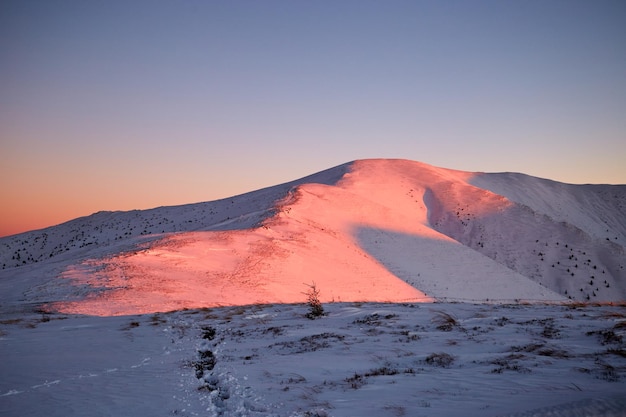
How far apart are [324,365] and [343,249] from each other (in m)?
16.8

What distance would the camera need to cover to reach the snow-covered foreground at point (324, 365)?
5023 millimetres

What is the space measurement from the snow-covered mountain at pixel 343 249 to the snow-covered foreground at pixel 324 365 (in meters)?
3.91

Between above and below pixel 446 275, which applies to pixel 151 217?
above

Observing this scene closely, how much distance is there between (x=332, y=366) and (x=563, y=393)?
11.2 feet

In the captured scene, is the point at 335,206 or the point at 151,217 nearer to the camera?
the point at 335,206

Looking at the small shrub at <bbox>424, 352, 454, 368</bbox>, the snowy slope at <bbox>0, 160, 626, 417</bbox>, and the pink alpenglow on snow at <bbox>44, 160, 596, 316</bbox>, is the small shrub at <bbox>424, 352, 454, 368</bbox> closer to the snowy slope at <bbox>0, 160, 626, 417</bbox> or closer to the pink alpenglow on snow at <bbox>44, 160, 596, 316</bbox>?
the snowy slope at <bbox>0, 160, 626, 417</bbox>

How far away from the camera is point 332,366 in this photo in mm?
6930

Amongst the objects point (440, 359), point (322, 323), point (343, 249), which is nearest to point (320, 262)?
point (343, 249)

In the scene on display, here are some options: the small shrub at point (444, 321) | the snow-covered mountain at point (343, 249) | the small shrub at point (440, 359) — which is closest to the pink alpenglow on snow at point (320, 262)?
the snow-covered mountain at point (343, 249)

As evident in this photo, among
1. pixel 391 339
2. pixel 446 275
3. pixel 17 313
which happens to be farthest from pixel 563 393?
pixel 446 275

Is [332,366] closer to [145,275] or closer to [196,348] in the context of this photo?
[196,348]

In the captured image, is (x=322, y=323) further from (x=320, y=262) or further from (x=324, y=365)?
(x=320, y=262)

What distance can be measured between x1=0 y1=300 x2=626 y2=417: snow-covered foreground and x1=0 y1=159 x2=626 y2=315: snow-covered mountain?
3914mm

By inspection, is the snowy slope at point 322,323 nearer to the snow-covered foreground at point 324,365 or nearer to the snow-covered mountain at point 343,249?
the snow-covered foreground at point 324,365
